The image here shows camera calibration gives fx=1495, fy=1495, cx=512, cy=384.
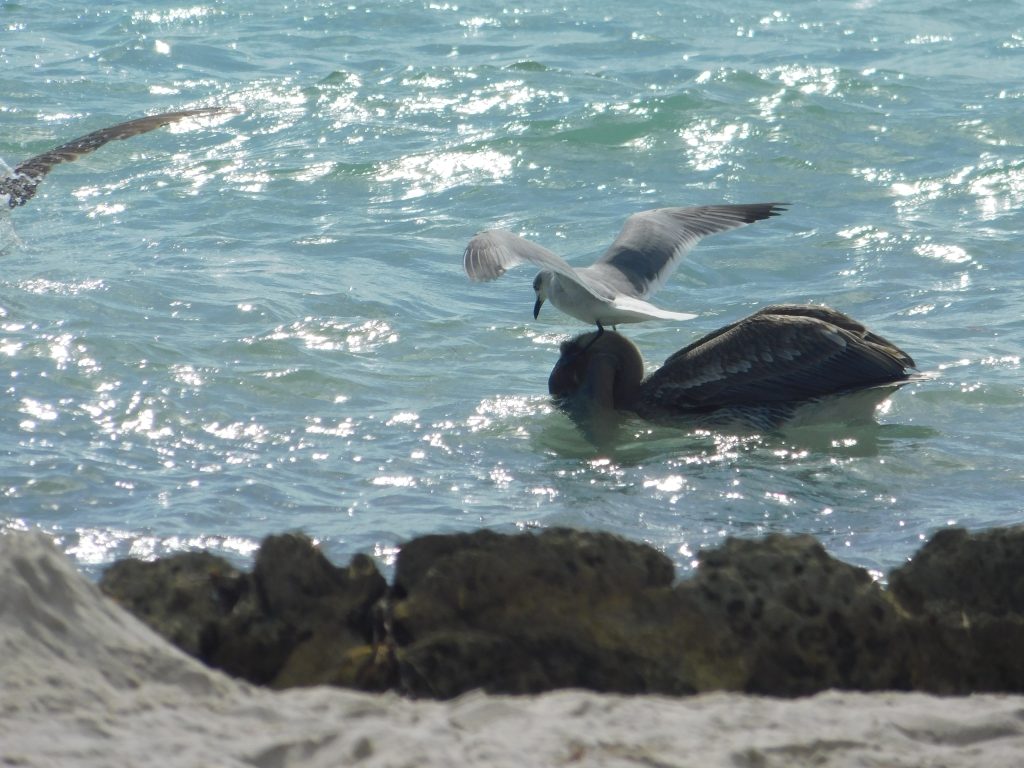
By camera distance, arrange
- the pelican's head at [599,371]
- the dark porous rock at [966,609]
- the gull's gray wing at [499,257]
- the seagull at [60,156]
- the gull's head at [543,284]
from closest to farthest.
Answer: the dark porous rock at [966,609] → the gull's gray wing at [499,257] → the gull's head at [543,284] → the pelican's head at [599,371] → the seagull at [60,156]

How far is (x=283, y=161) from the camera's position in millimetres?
14648

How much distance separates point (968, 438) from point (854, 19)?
1581cm

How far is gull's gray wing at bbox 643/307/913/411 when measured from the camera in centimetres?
813

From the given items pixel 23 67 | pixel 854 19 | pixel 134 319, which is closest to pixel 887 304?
pixel 134 319

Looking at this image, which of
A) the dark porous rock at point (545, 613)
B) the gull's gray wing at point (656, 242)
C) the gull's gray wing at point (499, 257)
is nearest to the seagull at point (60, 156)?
the gull's gray wing at point (656, 242)

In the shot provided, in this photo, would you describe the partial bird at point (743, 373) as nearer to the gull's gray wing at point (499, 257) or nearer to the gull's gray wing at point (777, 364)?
the gull's gray wing at point (777, 364)

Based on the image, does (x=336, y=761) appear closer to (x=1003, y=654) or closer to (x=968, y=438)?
(x=1003, y=654)

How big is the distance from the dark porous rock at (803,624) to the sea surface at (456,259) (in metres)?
1.80

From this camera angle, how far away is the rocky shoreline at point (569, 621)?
4281 mm

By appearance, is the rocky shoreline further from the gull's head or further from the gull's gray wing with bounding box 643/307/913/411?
the gull's head

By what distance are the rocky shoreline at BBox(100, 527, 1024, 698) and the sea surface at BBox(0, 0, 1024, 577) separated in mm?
1694

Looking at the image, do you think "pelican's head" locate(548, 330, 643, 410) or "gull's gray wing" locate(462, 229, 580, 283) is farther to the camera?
"pelican's head" locate(548, 330, 643, 410)

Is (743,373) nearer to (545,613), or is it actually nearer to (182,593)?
(545,613)

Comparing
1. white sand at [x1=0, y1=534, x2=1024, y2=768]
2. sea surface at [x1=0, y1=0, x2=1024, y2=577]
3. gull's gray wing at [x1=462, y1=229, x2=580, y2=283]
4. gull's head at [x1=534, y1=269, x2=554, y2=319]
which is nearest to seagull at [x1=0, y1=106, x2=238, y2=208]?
sea surface at [x1=0, y1=0, x2=1024, y2=577]
